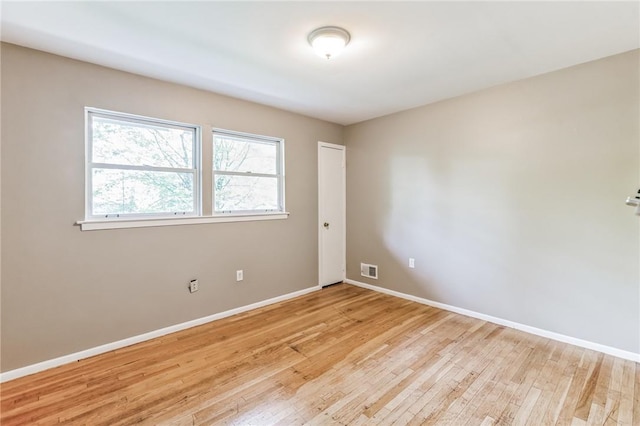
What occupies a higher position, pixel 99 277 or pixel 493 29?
pixel 493 29

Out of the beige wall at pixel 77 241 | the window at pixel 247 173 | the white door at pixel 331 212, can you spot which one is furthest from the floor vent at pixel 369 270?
the beige wall at pixel 77 241

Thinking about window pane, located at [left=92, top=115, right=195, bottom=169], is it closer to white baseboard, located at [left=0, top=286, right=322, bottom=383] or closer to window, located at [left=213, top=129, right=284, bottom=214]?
window, located at [left=213, top=129, right=284, bottom=214]

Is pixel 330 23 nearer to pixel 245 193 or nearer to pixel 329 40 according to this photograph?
pixel 329 40

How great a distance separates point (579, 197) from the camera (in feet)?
8.49

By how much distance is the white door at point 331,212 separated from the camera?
433cm

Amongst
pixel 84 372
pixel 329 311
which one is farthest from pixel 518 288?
pixel 84 372

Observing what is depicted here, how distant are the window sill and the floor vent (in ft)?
4.96

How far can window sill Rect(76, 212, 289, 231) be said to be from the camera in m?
2.49

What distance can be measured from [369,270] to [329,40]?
10.3ft

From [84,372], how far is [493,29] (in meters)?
3.92

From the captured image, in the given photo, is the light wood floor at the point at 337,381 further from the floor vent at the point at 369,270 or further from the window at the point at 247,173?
the window at the point at 247,173

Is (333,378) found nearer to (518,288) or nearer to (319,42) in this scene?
(518,288)

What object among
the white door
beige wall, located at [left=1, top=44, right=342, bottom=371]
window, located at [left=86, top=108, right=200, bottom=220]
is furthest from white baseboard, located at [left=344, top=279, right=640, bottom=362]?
window, located at [left=86, top=108, right=200, bottom=220]

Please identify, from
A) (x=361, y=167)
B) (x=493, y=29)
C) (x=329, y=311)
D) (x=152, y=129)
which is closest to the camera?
(x=493, y=29)
